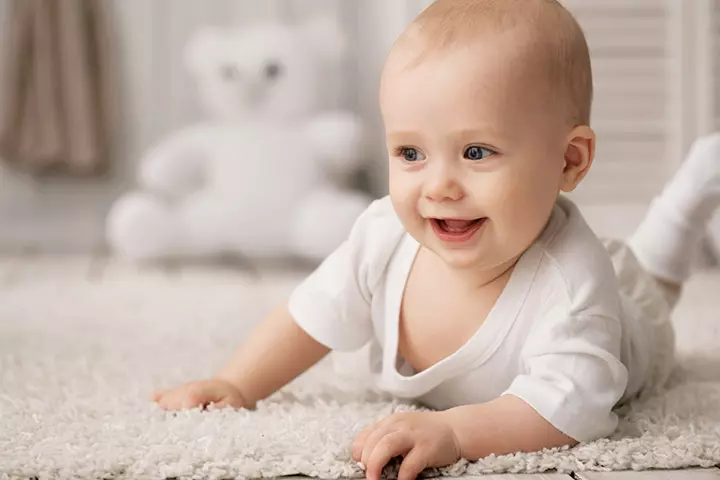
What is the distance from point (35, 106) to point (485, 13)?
86.0 inches

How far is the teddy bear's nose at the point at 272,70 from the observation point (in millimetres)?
2582

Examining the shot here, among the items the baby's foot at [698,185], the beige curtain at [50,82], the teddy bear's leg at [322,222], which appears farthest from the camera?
the beige curtain at [50,82]

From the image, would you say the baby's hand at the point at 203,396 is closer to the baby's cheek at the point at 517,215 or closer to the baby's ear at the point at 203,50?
the baby's cheek at the point at 517,215

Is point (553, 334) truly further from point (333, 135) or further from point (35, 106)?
point (35, 106)

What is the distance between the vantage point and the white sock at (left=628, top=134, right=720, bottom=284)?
1.28m

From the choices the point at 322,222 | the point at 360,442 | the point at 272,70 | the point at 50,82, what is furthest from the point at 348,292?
the point at 50,82

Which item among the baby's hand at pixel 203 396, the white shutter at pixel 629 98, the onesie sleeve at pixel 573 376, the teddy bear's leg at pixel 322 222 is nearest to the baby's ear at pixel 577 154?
the onesie sleeve at pixel 573 376

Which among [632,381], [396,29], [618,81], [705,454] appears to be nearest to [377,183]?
[396,29]

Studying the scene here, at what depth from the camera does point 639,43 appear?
2.44m

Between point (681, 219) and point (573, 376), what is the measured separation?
514mm

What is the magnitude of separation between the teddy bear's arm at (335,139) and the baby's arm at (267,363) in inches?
61.4

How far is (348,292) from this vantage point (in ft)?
3.27

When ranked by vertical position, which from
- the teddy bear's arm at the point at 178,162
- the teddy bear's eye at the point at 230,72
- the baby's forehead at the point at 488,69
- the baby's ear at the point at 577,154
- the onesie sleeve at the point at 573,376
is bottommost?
the teddy bear's arm at the point at 178,162

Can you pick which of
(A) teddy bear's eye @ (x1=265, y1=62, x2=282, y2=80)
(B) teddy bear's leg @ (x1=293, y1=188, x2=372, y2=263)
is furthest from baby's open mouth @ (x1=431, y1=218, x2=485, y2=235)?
(A) teddy bear's eye @ (x1=265, y1=62, x2=282, y2=80)
